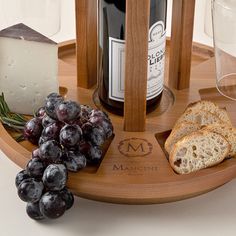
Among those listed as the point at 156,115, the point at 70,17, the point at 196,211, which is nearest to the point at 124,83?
the point at 156,115

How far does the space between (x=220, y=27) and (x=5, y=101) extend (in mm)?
368

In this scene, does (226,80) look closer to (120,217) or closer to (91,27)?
(91,27)

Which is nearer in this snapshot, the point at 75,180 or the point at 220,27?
the point at 75,180

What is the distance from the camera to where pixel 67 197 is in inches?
34.6

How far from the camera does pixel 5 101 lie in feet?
3.44

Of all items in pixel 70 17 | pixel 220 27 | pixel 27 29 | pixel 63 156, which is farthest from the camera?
pixel 70 17

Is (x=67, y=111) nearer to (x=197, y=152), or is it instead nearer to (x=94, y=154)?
(x=94, y=154)

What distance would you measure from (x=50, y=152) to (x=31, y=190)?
0.05 m

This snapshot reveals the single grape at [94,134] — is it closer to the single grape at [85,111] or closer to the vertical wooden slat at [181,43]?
the single grape at [85,111]

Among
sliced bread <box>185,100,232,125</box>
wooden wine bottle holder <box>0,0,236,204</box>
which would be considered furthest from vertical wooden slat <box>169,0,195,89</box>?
sliced bread <box>185,100,232,125</box>

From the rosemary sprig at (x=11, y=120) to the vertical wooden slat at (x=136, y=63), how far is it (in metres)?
0.15

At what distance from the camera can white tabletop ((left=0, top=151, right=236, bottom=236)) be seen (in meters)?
0.90

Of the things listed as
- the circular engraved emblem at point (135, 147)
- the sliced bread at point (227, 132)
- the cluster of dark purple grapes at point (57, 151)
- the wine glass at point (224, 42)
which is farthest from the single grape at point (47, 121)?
the wine glass at point (224, 42)

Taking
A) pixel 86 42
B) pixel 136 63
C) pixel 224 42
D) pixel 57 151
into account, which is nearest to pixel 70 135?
pixel 57 151
